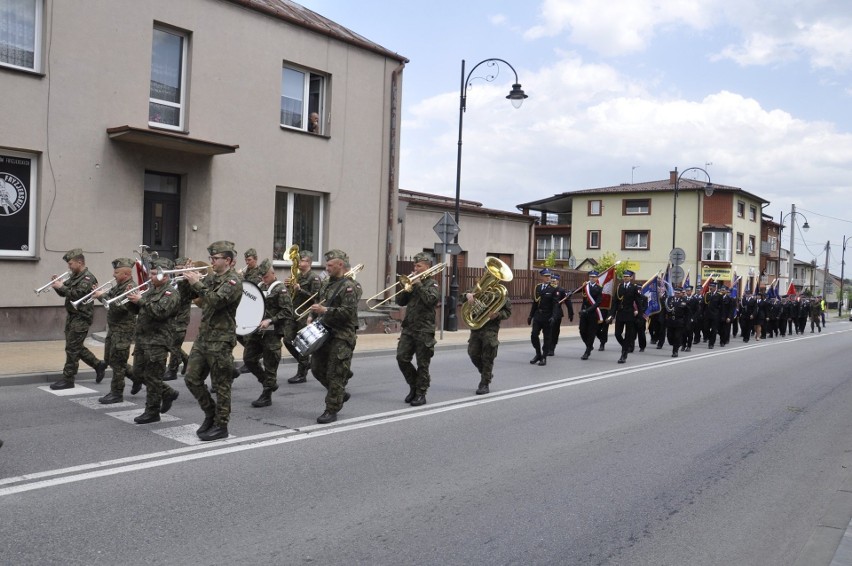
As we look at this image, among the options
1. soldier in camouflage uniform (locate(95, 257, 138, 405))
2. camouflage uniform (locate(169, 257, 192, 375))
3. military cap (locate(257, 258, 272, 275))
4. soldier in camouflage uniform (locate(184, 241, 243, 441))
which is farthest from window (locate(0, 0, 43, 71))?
soldier in camouflage uniform (locate(184, 241, 243, 441))

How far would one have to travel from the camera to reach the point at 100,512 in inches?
196

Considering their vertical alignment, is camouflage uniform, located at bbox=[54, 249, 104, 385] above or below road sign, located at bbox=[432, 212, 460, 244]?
below

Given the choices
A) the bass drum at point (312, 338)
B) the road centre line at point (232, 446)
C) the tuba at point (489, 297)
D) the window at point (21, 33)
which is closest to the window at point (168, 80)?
the window at point (21, 33)

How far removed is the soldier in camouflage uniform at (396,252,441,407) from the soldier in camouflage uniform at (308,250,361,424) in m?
1.14

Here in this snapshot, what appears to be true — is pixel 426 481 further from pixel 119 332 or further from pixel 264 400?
pixel 119 332

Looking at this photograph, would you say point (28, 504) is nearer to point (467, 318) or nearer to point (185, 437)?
point (185, 437)

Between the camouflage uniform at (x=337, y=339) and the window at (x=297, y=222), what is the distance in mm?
10574

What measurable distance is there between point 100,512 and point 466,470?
9.29ft

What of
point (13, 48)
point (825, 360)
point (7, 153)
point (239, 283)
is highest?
point (13, 48)

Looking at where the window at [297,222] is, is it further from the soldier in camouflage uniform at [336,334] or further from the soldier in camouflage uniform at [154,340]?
the soldier in camouflage uniform at [154,340]

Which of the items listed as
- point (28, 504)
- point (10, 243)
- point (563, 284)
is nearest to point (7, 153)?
point (10, 243)

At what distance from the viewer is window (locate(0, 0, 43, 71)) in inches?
545

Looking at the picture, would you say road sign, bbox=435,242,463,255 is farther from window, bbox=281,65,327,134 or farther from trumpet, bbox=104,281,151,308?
trumpet, bbox=104,281,151,308

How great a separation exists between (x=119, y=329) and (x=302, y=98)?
1148 cm
